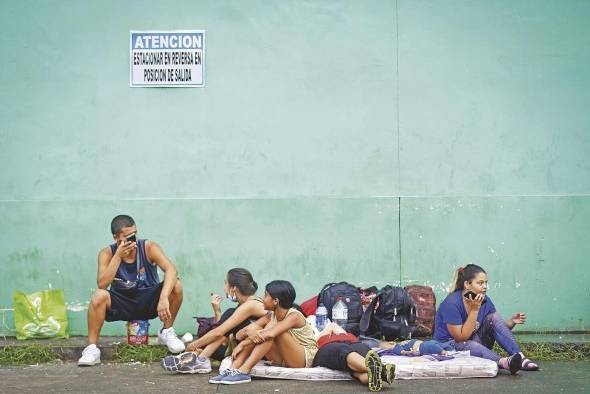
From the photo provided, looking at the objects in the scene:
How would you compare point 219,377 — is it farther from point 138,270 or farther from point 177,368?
point 138,270

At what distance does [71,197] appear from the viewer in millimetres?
8516

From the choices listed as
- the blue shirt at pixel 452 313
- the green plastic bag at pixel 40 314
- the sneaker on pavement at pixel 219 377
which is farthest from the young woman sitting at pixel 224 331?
the green plastic bag at pixel 40 314

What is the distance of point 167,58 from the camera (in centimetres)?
851

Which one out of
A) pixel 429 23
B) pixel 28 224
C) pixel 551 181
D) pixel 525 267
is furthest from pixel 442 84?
pixel 28 224

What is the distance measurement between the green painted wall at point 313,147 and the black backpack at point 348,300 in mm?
441

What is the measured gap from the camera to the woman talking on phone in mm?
7004

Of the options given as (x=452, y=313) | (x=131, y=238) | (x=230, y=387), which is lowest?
(x=230, y=387)

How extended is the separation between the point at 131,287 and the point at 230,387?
1661 mm

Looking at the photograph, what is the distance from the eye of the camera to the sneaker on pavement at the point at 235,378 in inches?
260

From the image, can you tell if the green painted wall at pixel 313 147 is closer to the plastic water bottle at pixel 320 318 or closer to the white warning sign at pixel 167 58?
the white warning sign at pixel 167 58

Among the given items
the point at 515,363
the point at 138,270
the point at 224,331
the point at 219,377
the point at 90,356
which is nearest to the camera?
the point at 219,377

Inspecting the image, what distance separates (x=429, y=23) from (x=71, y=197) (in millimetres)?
3859

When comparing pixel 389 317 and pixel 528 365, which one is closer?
pixel 528 365

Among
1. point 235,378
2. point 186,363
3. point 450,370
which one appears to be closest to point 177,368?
point 186,363
